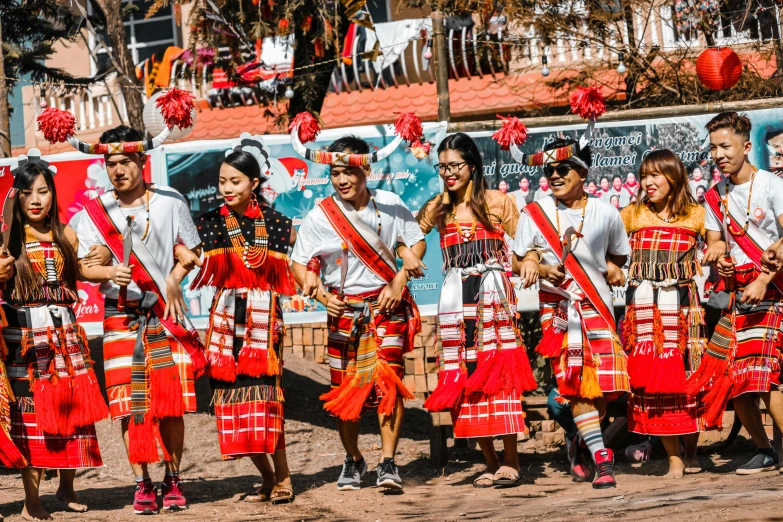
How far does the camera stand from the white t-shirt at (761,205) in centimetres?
642

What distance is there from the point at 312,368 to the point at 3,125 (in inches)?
134

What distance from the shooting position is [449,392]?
661 centimetres

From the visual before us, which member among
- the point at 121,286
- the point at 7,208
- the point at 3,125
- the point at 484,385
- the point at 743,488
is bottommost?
the point at 743,488

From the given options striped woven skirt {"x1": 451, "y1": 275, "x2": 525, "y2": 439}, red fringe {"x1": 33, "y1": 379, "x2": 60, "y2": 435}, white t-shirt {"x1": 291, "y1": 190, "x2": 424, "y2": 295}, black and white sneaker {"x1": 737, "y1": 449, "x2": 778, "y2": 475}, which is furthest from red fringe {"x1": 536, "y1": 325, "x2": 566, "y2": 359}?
red fringe {"x1": 33, "y1": 379, "x2": 60, "y2": 435}

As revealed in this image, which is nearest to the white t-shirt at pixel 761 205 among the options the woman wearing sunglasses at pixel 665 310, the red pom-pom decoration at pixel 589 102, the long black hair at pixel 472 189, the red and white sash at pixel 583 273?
the woman wearing sunglasses at pixel 665 310

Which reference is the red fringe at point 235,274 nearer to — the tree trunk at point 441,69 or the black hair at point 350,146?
the black hair at point 350,146

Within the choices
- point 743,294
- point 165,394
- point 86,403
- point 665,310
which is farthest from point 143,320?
point 743,294

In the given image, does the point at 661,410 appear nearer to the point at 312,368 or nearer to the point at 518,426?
the point at 518,426

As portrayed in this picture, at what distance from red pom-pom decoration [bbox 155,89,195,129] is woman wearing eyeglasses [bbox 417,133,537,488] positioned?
A: 4.89 feet

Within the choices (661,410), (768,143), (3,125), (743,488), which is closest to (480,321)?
(661,410)

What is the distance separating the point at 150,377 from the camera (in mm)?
6184

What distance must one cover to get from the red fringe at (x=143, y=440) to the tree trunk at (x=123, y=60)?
5.77 meters

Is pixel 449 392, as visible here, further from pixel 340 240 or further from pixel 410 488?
pixel 340 240

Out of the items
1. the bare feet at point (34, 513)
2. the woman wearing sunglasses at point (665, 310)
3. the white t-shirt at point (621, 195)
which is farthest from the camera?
the white t-shirt at point (621, 195)
